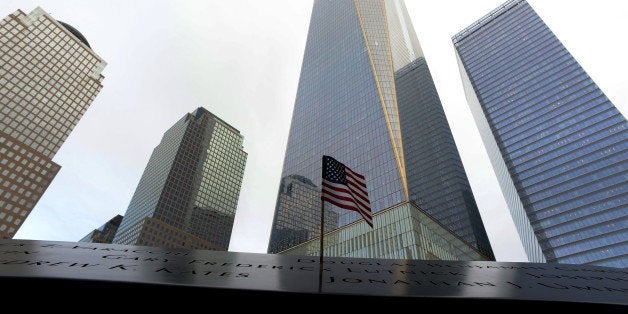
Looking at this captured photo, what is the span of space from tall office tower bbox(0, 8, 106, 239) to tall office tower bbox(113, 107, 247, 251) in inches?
1602

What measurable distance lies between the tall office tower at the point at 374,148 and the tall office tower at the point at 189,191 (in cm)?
6048

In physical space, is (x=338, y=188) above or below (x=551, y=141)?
below

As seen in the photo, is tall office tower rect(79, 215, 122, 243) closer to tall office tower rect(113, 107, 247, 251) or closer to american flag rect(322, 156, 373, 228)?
tall office tower rect(113, 107, 247, 251)

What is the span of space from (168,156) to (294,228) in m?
102

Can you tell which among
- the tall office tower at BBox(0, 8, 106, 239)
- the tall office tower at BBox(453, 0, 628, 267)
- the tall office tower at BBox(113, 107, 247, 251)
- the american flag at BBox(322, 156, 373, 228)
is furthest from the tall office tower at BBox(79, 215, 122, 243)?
the american flag at BBox(322, 156, 373, 228)

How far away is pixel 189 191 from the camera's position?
166m

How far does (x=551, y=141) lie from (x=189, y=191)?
148 m

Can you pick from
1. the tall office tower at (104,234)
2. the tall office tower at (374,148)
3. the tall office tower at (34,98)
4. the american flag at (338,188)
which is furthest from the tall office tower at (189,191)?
the american flag at (338,188)

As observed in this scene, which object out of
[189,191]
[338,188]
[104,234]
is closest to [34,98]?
[189,191]

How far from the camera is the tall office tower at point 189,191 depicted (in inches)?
5758

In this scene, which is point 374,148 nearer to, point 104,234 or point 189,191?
point 189,191

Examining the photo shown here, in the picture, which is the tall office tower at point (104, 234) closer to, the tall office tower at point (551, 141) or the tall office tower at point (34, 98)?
the tall office tower at point (34, 98)

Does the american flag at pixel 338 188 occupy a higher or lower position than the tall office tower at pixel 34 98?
lower

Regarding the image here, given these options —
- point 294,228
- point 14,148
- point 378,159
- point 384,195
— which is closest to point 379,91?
point 378,159
